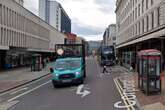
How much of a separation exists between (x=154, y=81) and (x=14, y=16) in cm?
4422

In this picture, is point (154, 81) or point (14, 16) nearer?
point (154, 81)

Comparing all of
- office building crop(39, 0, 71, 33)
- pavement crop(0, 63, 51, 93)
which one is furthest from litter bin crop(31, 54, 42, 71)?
office building crop(39, 0, 71, 33)

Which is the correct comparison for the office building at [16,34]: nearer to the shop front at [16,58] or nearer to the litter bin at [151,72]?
the shop front at [16,58]

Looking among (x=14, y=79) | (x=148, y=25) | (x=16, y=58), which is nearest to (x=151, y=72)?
(x=14, y=79)

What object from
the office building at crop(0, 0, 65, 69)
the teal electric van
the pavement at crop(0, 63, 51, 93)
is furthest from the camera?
the office building at crop(0, 0, 65, 69)

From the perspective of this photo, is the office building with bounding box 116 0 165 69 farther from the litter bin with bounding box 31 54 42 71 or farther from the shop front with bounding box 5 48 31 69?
the shop front with bounding box 5 48 31 69

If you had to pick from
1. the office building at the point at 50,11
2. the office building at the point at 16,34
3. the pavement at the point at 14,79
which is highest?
the office building at the point at 50,11

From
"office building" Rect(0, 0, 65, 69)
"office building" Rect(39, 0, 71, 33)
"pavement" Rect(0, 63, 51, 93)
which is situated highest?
"office building" Rect(39, 0, 71, 33)

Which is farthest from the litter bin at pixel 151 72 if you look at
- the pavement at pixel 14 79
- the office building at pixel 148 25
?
the office building at pixel 148 25

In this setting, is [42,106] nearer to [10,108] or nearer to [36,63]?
[10,108]

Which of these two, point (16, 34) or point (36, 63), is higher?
point (16, 34)

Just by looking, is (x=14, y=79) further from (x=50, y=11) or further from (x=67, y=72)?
(x=50, y=11)

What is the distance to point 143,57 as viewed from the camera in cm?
1722

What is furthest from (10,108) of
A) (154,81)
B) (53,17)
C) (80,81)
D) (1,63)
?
(53,17)
